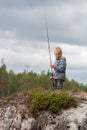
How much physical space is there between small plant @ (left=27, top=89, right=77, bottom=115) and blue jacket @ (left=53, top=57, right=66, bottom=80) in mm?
1111

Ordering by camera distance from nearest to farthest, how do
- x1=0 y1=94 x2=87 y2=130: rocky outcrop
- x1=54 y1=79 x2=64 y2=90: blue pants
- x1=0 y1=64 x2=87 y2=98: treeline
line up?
1. x1=0 y1=94 x2=87 y2=130: rocky outcrop
2. x1=54 y1=79 x2=64 y2=90: blue pants
3. x1=0 y1=64 x2=87 y2=98: treeline

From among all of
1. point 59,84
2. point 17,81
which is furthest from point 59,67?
point 17,81

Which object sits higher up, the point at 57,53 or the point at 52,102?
the point at 57,53

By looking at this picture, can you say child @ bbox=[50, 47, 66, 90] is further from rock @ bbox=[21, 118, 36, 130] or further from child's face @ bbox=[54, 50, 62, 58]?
rock @ bbox=[21, 118, 36, 130]

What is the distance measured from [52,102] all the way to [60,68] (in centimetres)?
138

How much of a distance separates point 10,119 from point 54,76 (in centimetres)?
182

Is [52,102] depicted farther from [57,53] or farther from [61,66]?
[57,53]

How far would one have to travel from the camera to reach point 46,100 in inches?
529

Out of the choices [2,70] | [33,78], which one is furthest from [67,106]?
[33,78]

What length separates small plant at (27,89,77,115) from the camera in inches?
528

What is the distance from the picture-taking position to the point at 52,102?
1345cm

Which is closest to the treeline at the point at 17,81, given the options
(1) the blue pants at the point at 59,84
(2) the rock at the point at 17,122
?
(1) the blue pants at the point at 59,84

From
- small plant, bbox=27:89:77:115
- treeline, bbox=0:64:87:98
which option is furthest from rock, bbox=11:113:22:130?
treeline, bbox=0:64:87:98

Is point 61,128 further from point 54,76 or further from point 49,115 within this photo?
point 54,76
